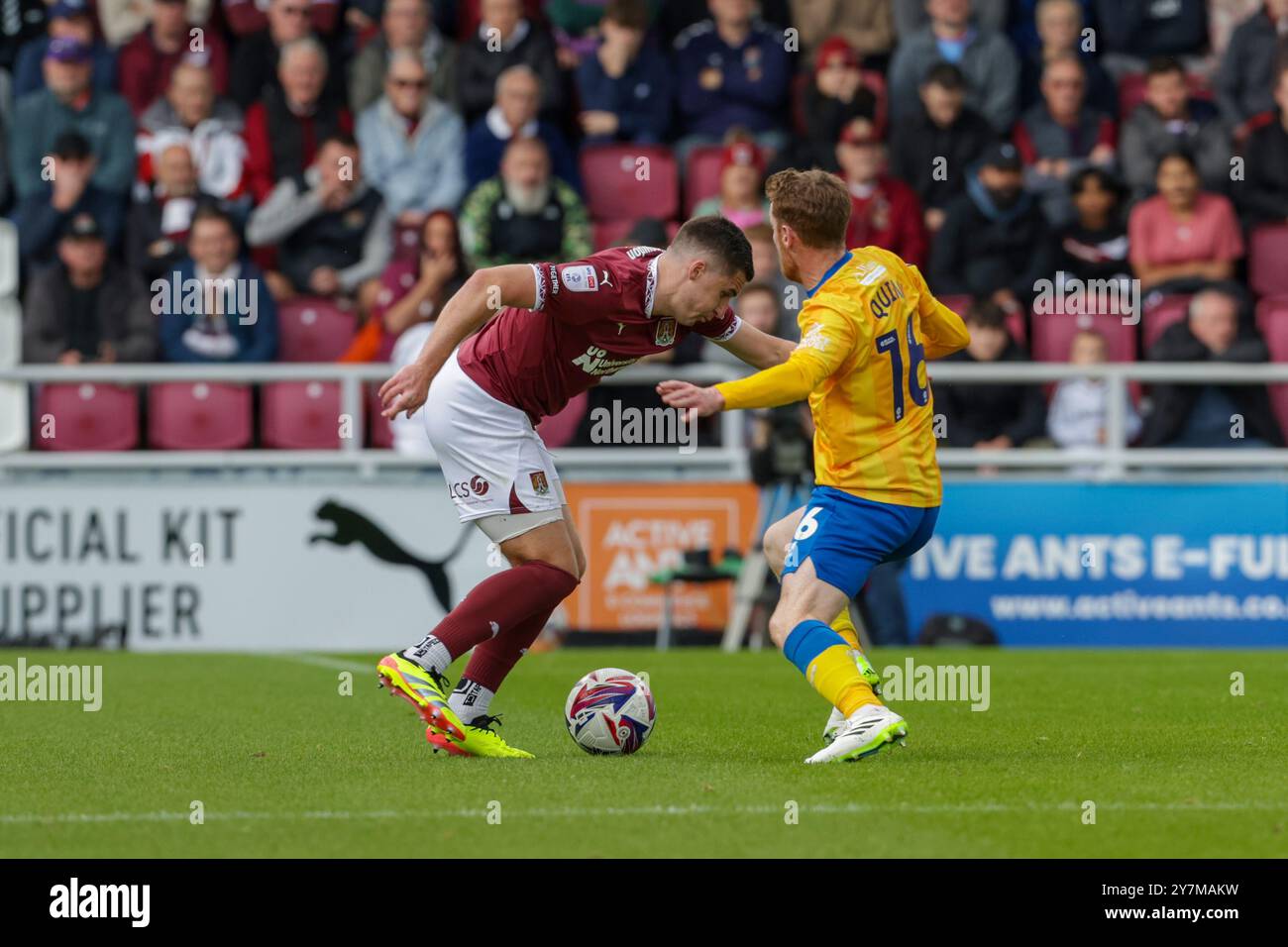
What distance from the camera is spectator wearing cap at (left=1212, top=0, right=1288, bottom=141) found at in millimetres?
16531

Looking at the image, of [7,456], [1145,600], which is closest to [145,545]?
[7,456]

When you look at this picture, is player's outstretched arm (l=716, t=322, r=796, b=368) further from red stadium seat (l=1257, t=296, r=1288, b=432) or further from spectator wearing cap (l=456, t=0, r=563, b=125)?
spectator wearing cap (l=456, t=0, r=563, b=125)

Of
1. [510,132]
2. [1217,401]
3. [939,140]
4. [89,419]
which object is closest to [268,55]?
[510,132]

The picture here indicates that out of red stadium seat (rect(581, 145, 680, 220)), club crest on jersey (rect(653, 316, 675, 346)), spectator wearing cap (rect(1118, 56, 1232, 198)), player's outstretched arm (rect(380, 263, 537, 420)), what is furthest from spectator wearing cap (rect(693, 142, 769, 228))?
player's outstretched arm (rect(380, 263, 537, 420))

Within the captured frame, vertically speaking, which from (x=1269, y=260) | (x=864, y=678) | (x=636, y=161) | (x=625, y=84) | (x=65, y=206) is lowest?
(x=864, y=678)

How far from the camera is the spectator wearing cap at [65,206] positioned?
1561cm

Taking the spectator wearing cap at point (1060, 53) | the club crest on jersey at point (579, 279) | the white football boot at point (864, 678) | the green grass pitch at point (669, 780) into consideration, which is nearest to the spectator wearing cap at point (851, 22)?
the spectator wearing cap at point (1060, 53)

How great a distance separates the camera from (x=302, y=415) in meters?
14.8

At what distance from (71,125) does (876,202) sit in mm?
6392

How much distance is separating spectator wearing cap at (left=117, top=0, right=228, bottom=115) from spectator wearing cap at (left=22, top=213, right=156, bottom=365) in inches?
71.8

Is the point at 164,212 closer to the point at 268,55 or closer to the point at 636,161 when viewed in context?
the point at 268,55

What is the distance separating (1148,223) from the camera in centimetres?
1556

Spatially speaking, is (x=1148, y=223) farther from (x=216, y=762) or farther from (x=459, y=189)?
(x=216, y=762)

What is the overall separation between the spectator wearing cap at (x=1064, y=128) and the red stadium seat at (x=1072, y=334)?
140 cm
